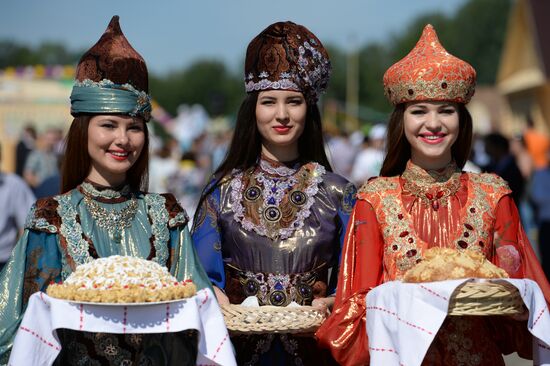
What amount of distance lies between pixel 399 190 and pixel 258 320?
0.85 meters

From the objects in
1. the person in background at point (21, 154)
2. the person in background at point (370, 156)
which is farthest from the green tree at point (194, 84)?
the person in background at point (370, 156)

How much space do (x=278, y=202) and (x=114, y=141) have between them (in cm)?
98

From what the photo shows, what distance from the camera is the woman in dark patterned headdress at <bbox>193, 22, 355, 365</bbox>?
5.44 meters

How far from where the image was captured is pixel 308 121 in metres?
5.71

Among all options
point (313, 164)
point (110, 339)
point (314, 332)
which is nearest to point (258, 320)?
point (314, 332)

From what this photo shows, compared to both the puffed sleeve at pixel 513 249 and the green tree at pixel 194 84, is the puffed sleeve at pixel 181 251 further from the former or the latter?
the green tree at pixel 194 84

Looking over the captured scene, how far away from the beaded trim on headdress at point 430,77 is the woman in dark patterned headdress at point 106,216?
3.59 ft

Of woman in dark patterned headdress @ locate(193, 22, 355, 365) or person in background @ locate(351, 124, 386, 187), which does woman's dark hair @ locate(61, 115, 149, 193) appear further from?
person in background @ locate(351, 124, 386, 187)

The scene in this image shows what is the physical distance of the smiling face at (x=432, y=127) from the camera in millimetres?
4969

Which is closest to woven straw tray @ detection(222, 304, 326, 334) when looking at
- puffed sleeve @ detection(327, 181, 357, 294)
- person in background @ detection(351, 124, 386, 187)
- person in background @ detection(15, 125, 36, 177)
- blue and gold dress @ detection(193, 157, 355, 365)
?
blue and gold dress @ detection(193, 157, 355, 365)

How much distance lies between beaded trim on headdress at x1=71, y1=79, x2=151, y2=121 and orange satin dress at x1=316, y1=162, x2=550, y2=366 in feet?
3.43

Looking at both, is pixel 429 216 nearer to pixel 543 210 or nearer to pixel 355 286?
pixel 355 286

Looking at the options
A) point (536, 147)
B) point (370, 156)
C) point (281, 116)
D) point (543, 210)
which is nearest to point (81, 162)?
point (281, 116)

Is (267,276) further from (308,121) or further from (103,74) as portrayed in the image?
(103,74)
